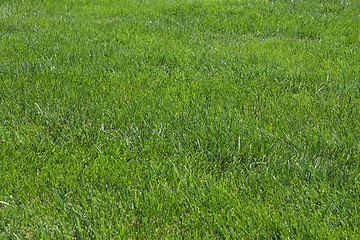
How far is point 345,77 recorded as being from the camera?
3.56 m

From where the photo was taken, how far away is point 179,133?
105 inches

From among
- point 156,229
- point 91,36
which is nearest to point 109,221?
point 156,229

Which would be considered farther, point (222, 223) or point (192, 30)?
point (192, 30)

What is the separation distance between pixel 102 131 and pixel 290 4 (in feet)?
16.7

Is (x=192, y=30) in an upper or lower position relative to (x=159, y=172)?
upper

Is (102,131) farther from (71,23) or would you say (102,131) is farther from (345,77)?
(71,23)

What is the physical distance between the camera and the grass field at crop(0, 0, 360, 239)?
189 cm

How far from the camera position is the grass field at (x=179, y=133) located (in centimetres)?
189

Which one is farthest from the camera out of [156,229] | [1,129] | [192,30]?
[192,30]

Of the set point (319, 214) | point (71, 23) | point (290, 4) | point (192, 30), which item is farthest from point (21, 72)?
point (290, 4)

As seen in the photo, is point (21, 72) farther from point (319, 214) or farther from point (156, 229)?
point (319, 214)

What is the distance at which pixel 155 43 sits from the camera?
4.56 meters

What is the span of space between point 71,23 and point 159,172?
3.93m

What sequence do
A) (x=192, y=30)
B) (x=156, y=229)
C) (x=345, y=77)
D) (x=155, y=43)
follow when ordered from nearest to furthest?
(x=156, y=229), (x=345, y=77), (x=155, y=43), (x=192, y=30)
